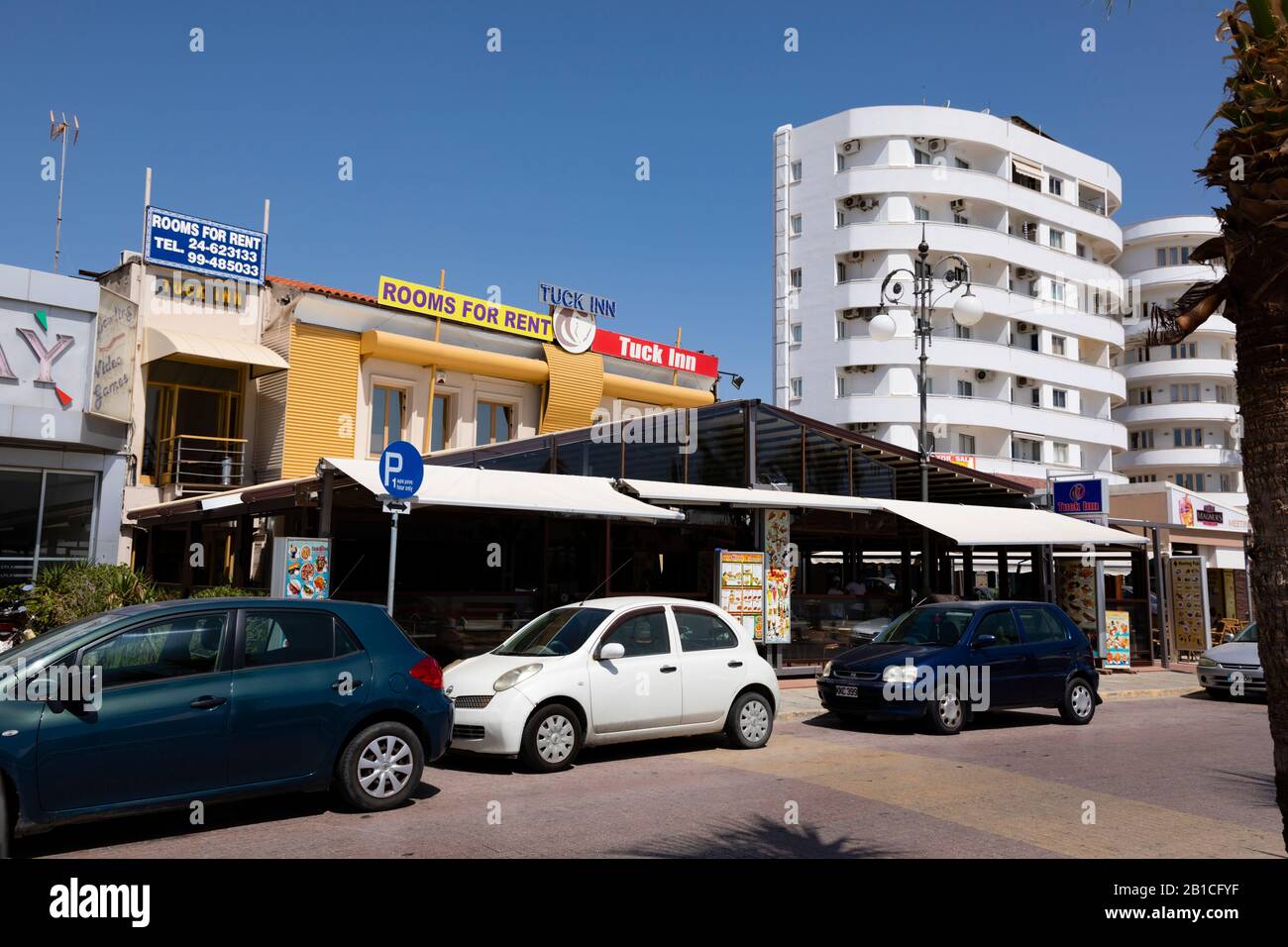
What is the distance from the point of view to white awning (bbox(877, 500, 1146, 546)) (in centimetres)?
1838

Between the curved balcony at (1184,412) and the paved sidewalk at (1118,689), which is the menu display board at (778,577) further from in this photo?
the curved balcony at (1184,412)

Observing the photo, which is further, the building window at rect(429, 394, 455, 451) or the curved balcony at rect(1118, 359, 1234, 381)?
the curved balcony at rect(1118, 359, 1234, 381)

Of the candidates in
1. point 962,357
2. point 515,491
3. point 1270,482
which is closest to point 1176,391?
point 962,357

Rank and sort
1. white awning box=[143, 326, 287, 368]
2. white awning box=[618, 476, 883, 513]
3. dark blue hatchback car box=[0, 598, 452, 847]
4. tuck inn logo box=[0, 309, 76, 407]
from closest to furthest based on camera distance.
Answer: dark blue hatchback car box=[0, 598, 452, 847]
white awning box=[618, 476, 883, 513]
tuck inn logo box=[0, 309, 76, 407]
white awning box=[143, 326, 287, 368]

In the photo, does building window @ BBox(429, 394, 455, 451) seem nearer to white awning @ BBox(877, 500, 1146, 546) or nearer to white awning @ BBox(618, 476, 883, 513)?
white awning @ BBox(618, 476, 883, 513)

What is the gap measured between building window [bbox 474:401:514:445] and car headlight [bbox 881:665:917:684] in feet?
50.5

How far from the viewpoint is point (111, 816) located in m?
6.39

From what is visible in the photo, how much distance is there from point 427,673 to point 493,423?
18594 millimetres

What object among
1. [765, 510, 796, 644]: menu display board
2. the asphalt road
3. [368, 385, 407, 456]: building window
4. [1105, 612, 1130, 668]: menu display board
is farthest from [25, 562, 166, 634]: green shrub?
[1105, 612, 1130, 668]: menu display board

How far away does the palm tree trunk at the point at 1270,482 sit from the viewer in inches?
166

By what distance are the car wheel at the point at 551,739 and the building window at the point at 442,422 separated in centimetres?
1614

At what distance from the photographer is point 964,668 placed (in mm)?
12805

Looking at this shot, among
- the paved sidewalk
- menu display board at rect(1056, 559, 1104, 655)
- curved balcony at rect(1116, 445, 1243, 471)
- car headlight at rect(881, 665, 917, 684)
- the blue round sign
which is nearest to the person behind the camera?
the blue round sign
